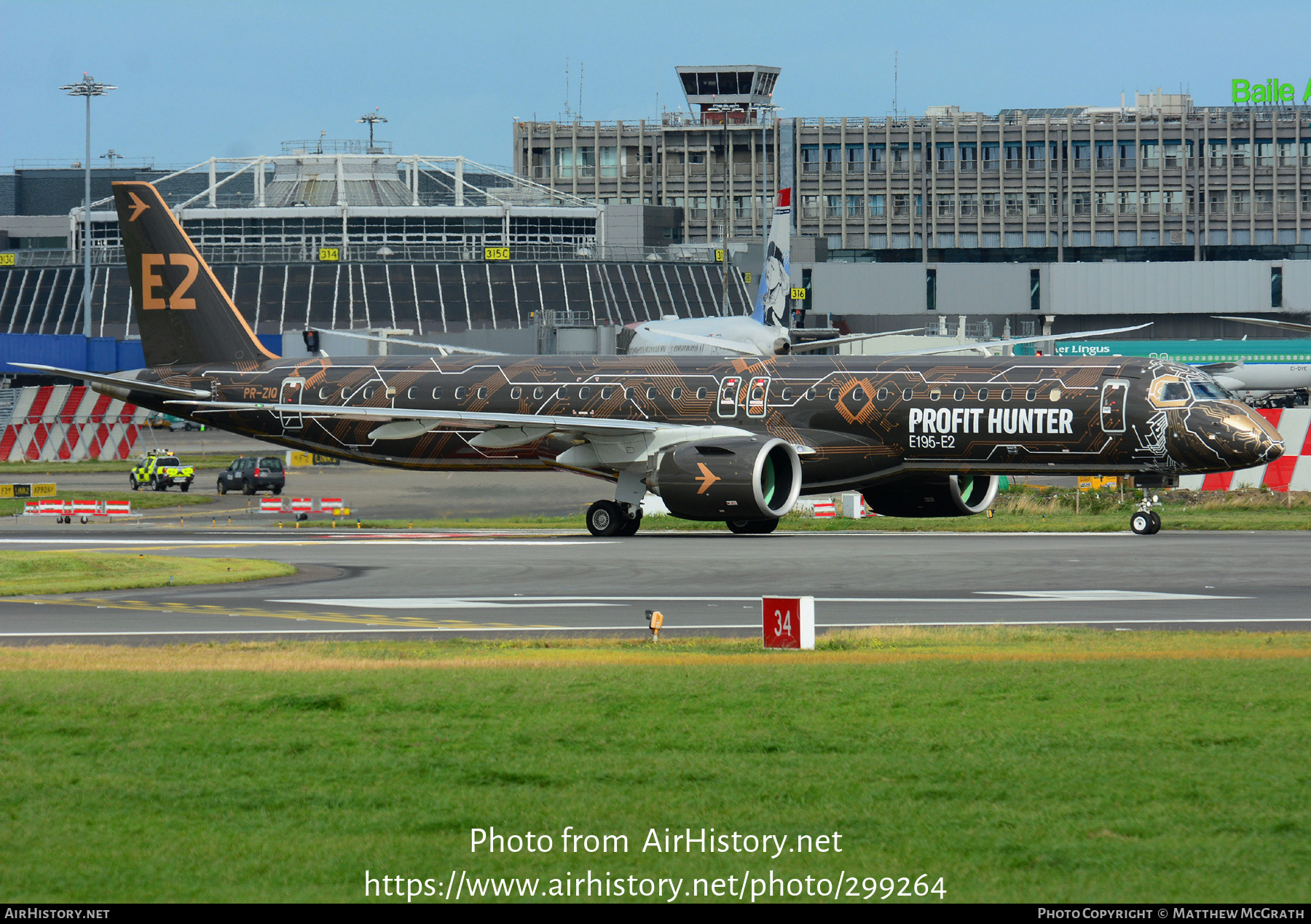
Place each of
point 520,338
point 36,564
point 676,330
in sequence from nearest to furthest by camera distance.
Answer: point 36,564, point 676,330, point 520,338

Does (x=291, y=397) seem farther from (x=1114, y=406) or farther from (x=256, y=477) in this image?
(x=1114, y=406)

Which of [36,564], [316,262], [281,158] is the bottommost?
[36,564]

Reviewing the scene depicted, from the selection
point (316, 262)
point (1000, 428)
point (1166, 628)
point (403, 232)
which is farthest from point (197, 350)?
point (403, 232)

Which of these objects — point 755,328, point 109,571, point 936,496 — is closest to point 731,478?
point 936,496

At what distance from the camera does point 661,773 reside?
10039 millimetres

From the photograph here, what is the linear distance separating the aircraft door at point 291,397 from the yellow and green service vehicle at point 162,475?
82.8 feet

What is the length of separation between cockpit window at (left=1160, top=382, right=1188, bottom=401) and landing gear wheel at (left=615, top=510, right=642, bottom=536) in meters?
13.0

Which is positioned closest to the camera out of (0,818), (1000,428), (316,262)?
(0,818)

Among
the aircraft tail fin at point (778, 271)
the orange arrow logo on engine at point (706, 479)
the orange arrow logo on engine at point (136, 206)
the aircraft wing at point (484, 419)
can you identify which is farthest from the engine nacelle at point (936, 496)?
the aircraft tail fin at point (778, 271)

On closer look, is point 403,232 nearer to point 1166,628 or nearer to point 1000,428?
point 1000,428

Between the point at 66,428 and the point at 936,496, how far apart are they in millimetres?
59539

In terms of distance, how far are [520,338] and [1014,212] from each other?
245ft

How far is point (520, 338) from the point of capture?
102375 millimetres

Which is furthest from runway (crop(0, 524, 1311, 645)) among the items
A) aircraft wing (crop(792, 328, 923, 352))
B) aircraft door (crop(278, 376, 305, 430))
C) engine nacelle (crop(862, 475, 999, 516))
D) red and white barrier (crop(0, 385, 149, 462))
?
red and white barrier (crop(0, 385, 149, 462))
